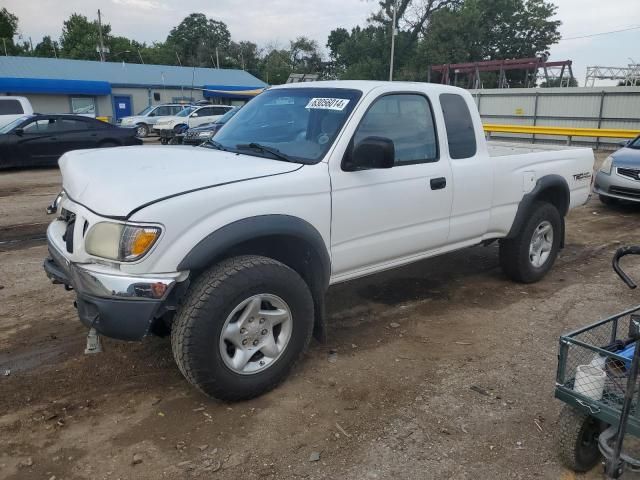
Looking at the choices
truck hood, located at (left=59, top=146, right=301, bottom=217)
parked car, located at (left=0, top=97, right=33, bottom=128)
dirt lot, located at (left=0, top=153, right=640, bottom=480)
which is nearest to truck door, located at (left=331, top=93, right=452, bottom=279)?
truck hood, located at (left=59, top=146, right=301, bottom=217)

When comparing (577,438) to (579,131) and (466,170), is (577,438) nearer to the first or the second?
(466,170)

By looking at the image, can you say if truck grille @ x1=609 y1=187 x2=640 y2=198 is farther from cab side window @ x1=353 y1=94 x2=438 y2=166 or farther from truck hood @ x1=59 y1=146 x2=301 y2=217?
truck hood @ x1=59 y1=146 x2=301 y2=217

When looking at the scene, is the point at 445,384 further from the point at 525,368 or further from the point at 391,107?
the point at 391,107

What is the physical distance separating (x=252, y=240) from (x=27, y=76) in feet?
120

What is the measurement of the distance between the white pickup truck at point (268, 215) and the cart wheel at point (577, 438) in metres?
1.56

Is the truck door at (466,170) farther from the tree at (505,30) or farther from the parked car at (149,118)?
the tree at (505,30)

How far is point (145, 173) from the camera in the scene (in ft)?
10.4

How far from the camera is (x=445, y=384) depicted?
3.62 m

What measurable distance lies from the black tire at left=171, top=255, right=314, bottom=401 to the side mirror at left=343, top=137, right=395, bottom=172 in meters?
0.87

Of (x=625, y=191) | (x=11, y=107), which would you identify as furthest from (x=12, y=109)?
(x=625, y=191)

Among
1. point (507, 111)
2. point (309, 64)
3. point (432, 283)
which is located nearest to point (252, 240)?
point (432, 283)

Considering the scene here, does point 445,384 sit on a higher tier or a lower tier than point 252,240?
lower

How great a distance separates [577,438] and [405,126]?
96.2 inches

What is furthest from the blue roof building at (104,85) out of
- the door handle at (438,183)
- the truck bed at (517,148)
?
the door handle at (438,183)
